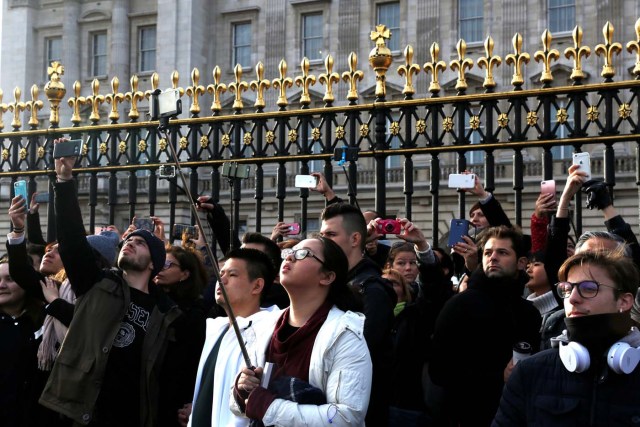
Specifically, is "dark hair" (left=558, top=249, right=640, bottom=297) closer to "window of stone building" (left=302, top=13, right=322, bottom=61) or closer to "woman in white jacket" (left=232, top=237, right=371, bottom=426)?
"woman in white jacket" (left=232, top=237, right=371, bottom=426)

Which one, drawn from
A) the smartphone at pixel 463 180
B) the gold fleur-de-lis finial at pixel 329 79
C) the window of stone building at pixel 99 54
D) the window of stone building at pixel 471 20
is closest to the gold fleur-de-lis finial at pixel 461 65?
the gold fleur-de-lis finial at pixel 329 79

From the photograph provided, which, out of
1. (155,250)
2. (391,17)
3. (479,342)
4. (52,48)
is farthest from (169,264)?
(52,48)

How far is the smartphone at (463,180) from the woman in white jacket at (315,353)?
248 cm

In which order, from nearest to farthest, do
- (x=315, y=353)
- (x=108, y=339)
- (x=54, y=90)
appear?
(x=315, y=353) < (x=108, y=339) < (x=54, y=90)

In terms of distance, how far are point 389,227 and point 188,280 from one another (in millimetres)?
1511

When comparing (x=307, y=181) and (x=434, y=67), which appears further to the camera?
(x=434, y=67)

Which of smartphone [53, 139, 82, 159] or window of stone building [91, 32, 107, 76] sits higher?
window of stone building [91, 32, 107, 76]

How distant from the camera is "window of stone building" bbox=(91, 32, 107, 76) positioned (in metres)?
38.6

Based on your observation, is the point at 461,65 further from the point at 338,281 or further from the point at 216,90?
the point at 338,281

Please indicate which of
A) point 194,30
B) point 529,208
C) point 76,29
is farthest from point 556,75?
point 76,29

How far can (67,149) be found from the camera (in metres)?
6.00

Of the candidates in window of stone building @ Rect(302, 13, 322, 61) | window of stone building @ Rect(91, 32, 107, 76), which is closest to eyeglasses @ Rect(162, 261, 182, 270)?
window of stone building @ Rect(302, 13, 322, 61)

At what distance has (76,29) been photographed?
130ft

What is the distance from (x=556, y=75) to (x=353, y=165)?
62.4 feet
